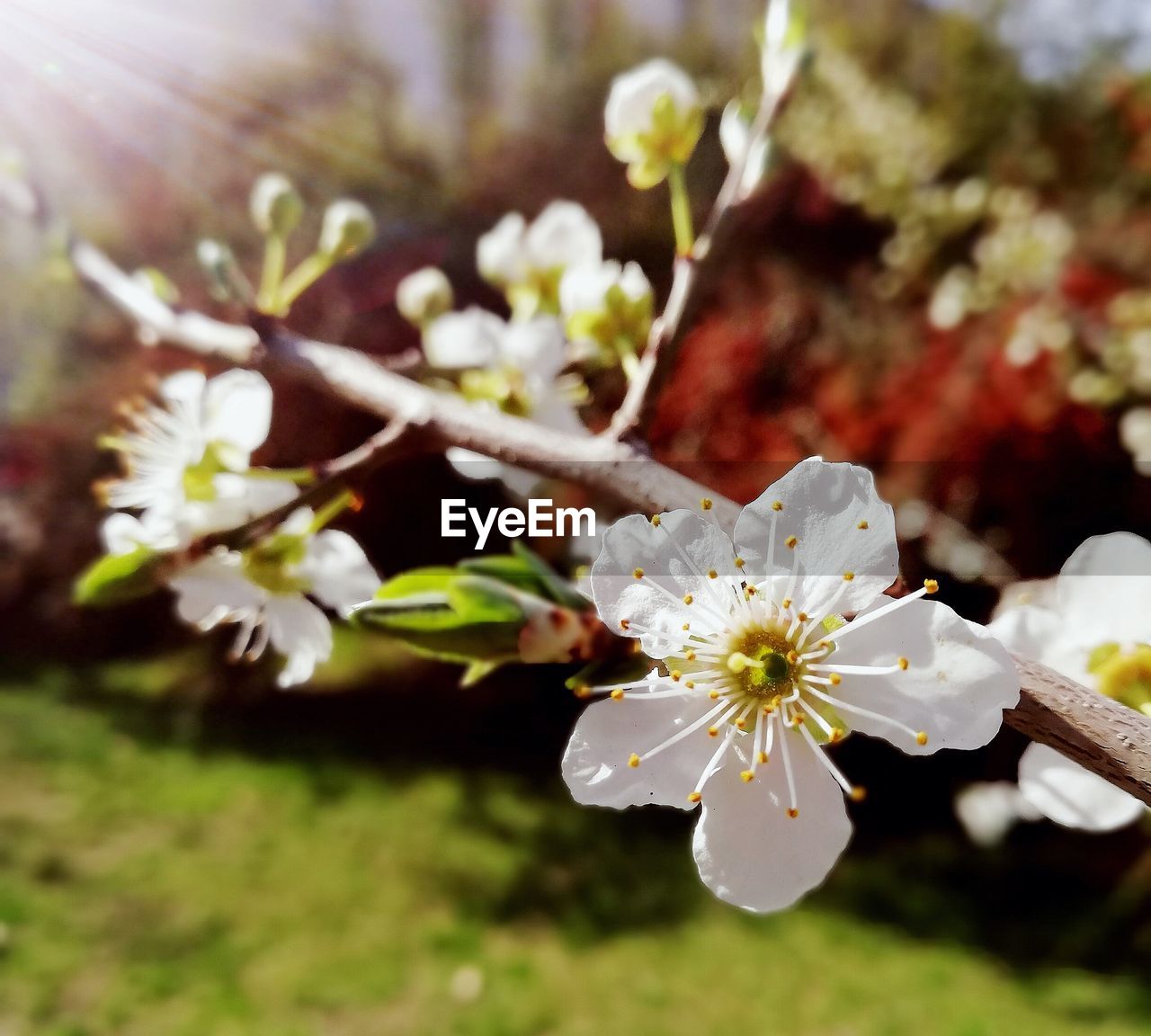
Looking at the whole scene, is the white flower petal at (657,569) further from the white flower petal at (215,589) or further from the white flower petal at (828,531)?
the white flower petal at (215,589)

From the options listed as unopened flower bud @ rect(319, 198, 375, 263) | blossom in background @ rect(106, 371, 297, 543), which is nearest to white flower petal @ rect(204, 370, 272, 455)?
blossom in background @ rect(106, 371, 297, 543)

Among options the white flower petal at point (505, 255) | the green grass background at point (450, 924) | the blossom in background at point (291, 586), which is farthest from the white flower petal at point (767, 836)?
the green grass background at point (450, 924)

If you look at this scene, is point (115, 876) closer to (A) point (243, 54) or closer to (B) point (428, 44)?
(A) point (243, 54)

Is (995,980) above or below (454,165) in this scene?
below

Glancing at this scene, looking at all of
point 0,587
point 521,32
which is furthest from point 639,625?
point 0,587

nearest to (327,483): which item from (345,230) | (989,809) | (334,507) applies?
(334,507)
